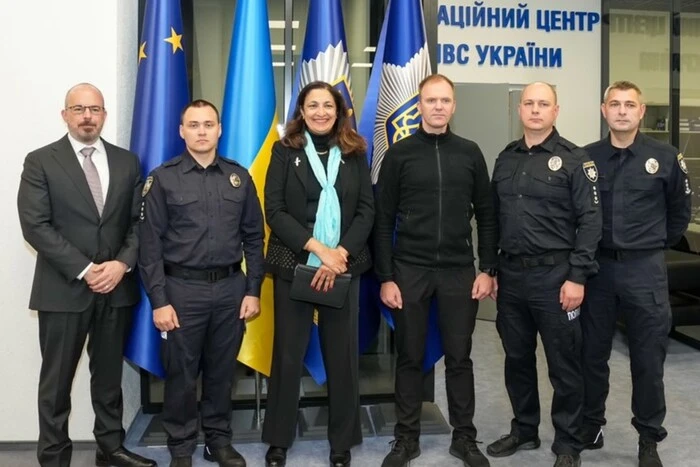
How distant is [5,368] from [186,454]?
923 millimetres

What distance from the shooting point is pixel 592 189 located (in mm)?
2588

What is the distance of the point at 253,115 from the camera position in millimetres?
2992

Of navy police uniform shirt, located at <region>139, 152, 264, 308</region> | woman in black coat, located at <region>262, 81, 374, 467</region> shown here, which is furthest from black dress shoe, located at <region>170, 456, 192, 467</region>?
navy police uniform shirt, located at <region>139, 152, 264, 308</region>

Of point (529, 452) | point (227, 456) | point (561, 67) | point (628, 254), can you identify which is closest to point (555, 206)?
point (628, 254)

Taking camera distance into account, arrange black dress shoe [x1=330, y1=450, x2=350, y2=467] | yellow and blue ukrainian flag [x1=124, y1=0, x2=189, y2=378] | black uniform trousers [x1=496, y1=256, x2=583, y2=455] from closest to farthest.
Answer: black uniform trousers [x1=496, y1=256, x2=583, y2=455]
black dress shoe [x1=330, y1=450, x2=350, y2=467]
yellow and blue ukrainian flag [x1=124, y1=0, x2=189, y2=378]

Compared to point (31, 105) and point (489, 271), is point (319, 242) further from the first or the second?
point (31, 105)

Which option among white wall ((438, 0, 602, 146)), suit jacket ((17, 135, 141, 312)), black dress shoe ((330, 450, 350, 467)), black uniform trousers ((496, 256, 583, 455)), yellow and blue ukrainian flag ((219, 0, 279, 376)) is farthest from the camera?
white wall ((438, 0, 602, 146))

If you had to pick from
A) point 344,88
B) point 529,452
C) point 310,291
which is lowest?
point 529,452

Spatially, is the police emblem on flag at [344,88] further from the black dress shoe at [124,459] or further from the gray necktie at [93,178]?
the black dress shoe at [124,459]

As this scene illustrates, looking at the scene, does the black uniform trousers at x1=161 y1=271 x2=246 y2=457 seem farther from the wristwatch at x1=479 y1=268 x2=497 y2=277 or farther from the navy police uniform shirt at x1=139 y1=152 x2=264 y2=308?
the wristwatch at x1=479 y1=268 x2=497 y2=277

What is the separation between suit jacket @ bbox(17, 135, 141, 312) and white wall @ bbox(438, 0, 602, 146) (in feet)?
14.3

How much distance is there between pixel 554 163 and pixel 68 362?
204 centimetres

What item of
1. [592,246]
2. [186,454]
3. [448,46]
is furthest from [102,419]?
[448,46]

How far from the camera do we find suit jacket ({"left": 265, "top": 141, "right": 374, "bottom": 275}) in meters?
2.61
